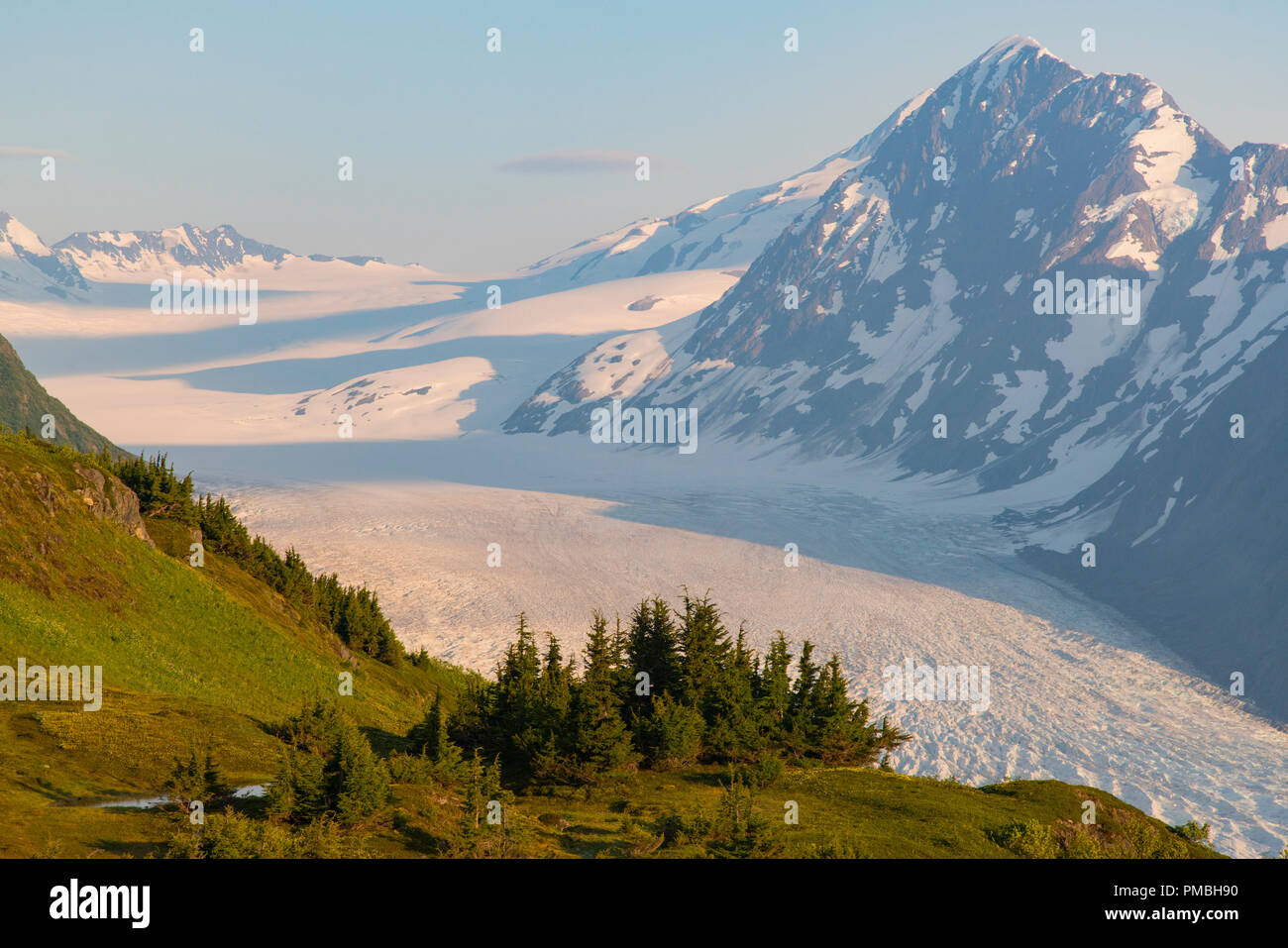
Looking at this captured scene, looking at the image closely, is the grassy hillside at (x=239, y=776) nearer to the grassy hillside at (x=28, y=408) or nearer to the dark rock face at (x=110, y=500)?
the dark rock face at (x=110, y=500)

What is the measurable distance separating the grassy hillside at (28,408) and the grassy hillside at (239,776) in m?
92.7

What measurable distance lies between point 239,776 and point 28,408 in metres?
128

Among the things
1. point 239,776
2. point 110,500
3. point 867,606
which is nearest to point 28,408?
point 867,606

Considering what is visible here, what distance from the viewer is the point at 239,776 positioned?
82.4ft

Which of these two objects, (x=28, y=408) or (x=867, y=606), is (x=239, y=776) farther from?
(x=28, y=408)

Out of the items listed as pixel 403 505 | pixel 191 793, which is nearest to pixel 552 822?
pixel 191 793

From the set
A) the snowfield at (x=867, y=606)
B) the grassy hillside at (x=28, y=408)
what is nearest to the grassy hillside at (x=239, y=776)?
the snowfield at (x=867, y=606)

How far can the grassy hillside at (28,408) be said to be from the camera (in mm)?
126062

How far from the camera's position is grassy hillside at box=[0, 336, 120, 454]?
126 m

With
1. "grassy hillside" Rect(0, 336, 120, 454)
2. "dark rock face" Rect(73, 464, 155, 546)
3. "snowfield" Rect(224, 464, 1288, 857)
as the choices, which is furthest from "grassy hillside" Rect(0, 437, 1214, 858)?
"grassy hillside" Rect(0, 336, 120, 454)

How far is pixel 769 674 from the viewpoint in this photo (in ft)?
113

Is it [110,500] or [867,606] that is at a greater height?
[110,500]

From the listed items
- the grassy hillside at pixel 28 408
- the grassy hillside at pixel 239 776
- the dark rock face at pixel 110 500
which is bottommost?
the grassy hillside at pixel 239 776
